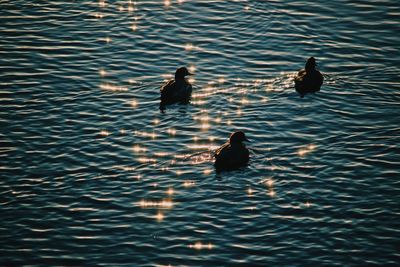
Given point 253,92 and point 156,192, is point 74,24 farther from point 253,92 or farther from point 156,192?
point 156,192

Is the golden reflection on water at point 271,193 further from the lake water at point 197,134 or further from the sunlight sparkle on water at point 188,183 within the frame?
the sunlight sparkle on water at point 188,183

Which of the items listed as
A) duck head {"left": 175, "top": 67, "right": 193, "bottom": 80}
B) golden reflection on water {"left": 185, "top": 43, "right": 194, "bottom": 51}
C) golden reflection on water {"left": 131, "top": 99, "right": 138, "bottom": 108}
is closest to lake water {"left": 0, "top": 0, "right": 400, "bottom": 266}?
golden reflection on water {"left": 131, "top": 99, "right": 138, "bottom": 108}

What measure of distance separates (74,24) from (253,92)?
11132 millimetres

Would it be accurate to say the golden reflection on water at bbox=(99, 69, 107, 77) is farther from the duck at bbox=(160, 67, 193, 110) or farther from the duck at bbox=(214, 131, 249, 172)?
the duck at bbox=(214, 131, 249, 172)

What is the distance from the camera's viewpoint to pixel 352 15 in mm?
40344

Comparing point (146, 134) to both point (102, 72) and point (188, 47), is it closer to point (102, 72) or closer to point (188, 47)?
point (102, 72)

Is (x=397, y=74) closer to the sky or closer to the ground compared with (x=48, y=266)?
closer to the sky

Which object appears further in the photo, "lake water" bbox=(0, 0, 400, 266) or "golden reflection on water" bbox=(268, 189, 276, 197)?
"golden reflection on water" bbox=(268, 189, 276, 197)

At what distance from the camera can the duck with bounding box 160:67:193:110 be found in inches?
1310

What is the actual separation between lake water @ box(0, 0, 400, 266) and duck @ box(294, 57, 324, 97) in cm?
44

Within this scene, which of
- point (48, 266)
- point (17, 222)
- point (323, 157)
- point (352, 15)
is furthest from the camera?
point (352, 15)

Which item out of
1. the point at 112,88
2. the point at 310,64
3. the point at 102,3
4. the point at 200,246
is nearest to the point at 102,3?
the point at 102,3

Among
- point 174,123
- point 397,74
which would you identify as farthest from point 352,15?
Result: point 174,123

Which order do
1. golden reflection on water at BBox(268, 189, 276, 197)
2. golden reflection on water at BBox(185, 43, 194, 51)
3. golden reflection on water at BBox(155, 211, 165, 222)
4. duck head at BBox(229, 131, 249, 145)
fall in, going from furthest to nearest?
golden reflection on water at BBox(185, 43, 194, 51) → duck head at BBox(229, 131, 249, 145) → golden reflection on water at BBox(268, 189, 276, 197) → golden reflection on water at BBox(155, 211, 165, 222)
